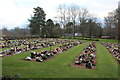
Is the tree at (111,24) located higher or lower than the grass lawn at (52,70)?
higher

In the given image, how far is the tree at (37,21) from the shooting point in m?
45.2

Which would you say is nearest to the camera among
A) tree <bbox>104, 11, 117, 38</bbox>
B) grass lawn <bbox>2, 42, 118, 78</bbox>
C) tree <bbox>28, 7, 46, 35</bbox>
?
grass lawn <bbox>2, 42, 118, 78</bbox>

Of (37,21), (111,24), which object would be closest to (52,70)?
(37,21)

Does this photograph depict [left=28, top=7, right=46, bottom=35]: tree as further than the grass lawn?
Yes

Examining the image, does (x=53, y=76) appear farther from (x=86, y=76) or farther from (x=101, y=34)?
(x=101, y=34)

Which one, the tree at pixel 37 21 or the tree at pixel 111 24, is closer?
the tree at pixel 111 24

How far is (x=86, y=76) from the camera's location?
20.6 ft

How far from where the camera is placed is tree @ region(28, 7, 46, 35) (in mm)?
45188

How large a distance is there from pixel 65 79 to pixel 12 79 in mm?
2760

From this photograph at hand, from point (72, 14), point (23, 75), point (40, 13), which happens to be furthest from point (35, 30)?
point (23, 75)

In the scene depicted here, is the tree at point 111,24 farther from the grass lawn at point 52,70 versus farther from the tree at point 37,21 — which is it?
the grass lawn at point 52,70

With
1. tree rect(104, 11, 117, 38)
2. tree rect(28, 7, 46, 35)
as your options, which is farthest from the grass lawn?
tree rect(28, 7, 46, 35)

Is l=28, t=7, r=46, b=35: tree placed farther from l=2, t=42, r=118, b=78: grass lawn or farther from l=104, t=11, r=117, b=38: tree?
l=2, t=42, r=118, b=78: grass lawn

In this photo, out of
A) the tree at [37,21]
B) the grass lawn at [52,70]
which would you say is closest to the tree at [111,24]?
the tree at [37,21]
